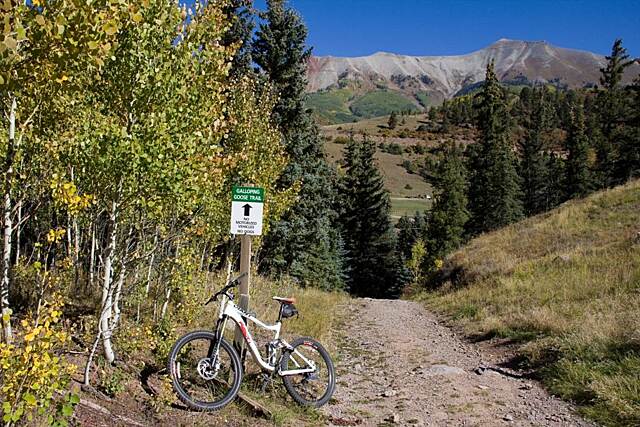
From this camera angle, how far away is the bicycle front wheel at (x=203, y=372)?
209 inches

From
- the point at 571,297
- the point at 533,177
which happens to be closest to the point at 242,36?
the point at 571,297

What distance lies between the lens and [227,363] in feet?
20.4

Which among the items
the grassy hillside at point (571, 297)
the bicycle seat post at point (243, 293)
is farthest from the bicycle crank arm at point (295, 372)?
the grassy hillside at point (571, 297)

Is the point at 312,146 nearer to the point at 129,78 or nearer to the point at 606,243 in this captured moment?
the point at 606,243

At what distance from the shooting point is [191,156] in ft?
17.8

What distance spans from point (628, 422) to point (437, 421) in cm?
214

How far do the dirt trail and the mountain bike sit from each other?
0.61 m

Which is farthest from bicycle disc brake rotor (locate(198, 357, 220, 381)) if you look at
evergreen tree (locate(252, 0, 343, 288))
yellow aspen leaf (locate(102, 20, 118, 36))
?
evergreen tree (locate(252, 0, 343, 288))

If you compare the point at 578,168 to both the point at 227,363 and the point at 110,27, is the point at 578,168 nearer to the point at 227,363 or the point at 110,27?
the point at 227,363

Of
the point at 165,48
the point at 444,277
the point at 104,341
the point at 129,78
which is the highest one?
the point at 165,48

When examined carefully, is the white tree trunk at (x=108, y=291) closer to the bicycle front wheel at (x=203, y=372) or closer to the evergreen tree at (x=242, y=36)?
the bicycle front wheel at (x=203, y=372)

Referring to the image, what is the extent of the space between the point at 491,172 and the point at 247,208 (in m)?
49.5

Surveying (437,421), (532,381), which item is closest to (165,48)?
(437,421)

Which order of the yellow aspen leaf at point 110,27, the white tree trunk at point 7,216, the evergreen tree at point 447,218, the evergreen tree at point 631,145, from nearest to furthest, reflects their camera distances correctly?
1. the yellow aspen leaf at point 110,27
2. the white tree trunk at point 7,216
3. the evergreen tree at point 631,145
4. the evergreen tree at point 447,218
